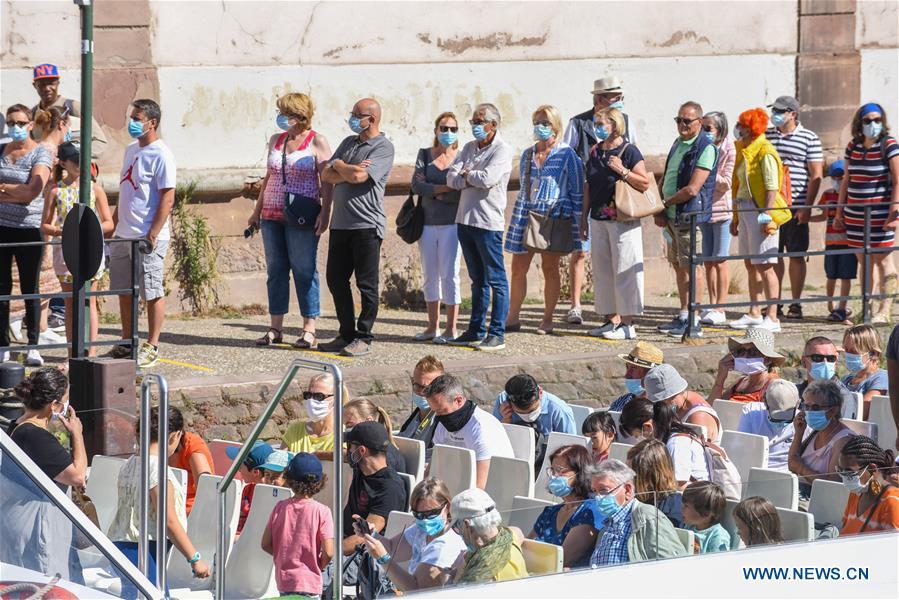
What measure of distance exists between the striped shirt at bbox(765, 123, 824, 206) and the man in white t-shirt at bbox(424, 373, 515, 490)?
232 inches

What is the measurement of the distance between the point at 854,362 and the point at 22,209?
551 centimetres

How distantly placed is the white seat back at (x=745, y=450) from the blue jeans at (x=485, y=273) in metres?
3.75

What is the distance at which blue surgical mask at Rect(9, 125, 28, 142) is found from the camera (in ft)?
36.3

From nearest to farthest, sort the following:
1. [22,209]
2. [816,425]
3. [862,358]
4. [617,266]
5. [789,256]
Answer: [816,425] < [862,358] < [22,209] < [617,266] < [789,256]

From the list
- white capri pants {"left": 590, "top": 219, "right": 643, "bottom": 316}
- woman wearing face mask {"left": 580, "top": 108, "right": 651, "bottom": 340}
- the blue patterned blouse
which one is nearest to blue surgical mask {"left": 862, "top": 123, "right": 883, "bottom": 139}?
woman wearing face mask {"left": 580, "top": 108, "right": 651, "bottom": 340}

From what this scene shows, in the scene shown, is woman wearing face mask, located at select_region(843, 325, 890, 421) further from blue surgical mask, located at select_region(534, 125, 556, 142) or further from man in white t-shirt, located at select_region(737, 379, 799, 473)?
blue surgical mask, located at select_region(534, 125, 556, 142)

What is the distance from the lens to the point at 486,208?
37.5 ft

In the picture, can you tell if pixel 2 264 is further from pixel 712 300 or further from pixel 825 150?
pixel 825 150

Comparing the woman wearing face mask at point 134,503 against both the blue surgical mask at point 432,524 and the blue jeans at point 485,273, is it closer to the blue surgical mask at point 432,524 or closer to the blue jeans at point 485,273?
the blue surgical mask at point 432,524

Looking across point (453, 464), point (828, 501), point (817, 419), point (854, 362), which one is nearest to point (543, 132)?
point (854, 362)

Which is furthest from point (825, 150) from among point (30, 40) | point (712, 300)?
point (30, 40)

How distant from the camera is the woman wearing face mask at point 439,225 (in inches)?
460

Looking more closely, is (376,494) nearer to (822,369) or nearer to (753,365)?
(753,365)

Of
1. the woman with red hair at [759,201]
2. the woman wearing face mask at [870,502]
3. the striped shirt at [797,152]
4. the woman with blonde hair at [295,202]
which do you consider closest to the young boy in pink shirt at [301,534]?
the woman wearing face mask at [870,502]
